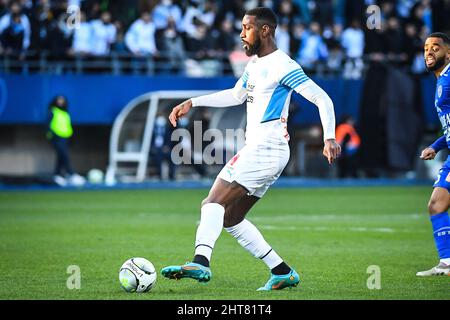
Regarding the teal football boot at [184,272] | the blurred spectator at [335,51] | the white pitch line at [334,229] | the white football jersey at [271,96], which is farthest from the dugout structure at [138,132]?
the teal football boot at [184,272]

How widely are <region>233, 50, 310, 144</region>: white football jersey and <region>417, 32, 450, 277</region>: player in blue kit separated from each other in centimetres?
197

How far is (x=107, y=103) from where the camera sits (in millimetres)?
29688

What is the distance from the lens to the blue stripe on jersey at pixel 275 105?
9.35m

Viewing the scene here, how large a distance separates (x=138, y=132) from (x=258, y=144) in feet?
69.5

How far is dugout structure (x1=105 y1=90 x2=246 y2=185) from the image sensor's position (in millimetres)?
29188

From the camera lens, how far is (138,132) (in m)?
30.3

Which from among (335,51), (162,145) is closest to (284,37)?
(335,51)

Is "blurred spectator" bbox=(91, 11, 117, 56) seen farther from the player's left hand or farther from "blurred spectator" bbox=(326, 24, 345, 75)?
the player's left hand

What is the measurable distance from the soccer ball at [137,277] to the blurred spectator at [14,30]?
1832 centimetres

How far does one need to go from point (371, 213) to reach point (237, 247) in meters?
6.08

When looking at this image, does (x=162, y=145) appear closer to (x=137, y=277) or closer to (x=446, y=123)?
(x=446, y=123)

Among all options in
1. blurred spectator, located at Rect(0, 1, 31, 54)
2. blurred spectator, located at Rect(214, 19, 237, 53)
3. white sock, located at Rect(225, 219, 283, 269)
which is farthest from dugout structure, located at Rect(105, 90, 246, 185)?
white sock, located at Rect(225, 219, 283, 269)
